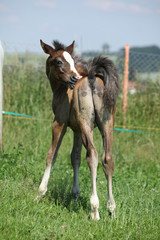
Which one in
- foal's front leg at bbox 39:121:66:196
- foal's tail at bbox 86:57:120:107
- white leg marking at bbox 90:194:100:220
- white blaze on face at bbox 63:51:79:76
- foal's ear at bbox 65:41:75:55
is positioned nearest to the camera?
white leg marking at bbox 90:194:100:220

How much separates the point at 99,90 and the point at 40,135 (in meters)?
3.58

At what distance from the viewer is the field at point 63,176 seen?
3.52 m

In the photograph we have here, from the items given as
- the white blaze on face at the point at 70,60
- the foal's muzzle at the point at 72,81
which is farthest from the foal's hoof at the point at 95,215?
the white blaze on face at the point at 70,60

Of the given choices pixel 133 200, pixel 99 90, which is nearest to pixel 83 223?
pixel 133 200

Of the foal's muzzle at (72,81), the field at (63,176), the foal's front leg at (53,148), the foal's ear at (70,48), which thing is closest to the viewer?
the field at (63,176)

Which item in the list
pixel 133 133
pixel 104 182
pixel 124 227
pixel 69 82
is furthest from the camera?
pixel 133 133

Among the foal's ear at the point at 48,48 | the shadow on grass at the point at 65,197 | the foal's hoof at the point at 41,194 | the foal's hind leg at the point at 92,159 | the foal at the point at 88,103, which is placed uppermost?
the foal's ear at the point at 48,48

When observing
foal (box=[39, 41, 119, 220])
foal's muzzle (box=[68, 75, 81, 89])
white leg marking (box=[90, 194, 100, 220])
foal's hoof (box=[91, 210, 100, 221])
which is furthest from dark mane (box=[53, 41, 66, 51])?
foal's hoof (box=[91, 210, 100, 221])

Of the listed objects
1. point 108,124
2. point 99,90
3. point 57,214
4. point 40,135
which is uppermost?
point 99,90

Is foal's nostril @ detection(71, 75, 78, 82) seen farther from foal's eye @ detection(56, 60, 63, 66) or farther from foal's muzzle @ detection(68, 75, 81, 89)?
foal's eye @ detection(56, 60, 63, 66)

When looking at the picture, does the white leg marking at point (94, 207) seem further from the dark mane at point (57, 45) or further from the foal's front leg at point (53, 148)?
the dark mane at point (57, 45)

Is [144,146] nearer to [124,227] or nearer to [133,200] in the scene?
[133,200]

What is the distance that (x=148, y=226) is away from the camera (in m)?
3.65

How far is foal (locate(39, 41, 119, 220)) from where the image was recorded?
3.95 meters
